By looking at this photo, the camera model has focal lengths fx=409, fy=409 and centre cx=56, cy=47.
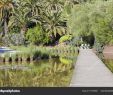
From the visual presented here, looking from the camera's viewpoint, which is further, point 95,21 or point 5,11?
point 5,11

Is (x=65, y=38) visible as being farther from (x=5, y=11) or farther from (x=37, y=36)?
(x=5, y=11)

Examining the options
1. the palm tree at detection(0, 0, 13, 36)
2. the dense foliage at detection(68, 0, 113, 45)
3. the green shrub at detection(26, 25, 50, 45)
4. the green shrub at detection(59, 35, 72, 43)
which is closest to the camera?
the dense foliage at detection(68, 0, 113, 45)

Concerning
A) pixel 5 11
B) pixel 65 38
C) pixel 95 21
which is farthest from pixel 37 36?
pixel 95 21

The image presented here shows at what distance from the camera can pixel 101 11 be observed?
33281 millimetres

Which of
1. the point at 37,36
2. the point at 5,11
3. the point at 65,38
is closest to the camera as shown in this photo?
the point at 65,38

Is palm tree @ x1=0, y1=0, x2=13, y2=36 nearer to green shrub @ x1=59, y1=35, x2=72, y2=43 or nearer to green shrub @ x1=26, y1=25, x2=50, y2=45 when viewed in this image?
green shrub @ x1=26, y1=25, x2=50, y2=45

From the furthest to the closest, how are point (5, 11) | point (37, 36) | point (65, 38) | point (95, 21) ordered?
point (5, 11), point (37, 36), point (65, 38), point (95, 21)

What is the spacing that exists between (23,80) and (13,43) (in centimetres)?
2805

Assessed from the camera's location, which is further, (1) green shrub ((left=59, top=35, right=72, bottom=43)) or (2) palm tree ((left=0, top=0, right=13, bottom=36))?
(2) palm tree ((left=0, top=0, right=13, bottom=36))

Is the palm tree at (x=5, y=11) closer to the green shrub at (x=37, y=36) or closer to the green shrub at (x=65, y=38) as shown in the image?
the green shrub at (x=37, y=36)

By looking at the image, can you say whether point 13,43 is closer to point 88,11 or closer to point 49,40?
point 49,40

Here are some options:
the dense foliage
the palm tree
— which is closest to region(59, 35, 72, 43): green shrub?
the dense foliage

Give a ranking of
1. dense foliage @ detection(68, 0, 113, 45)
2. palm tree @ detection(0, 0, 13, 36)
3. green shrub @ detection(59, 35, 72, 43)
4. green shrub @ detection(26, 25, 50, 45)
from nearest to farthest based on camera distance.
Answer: dense foliage @ detection(68, 0, 113, 45)
green shrub @ detection(59, 35, 72, 43)
green shrub @ detection(26, 25, 50, 45)
palm tree @ detection(0, 0, 13, 36)

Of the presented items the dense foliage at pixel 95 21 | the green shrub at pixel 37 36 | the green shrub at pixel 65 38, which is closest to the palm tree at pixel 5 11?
the green shrub at pixel 37 36
